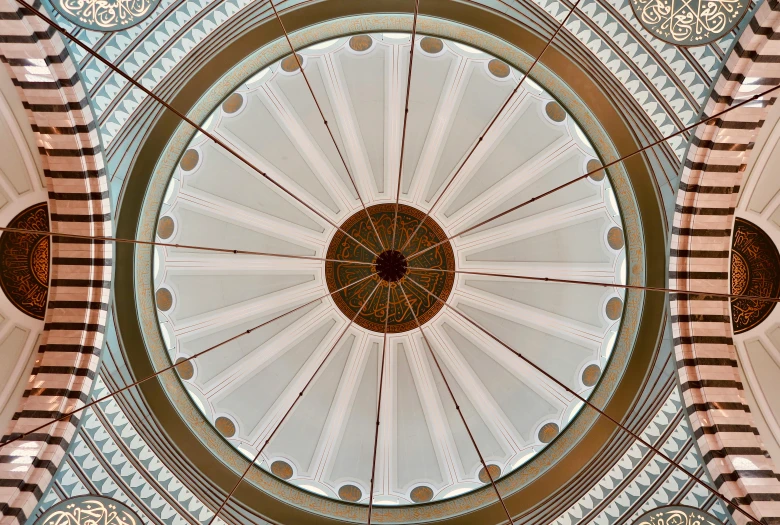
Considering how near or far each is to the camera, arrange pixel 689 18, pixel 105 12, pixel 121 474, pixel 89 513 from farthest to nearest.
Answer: pixel 121 474 → pixel 89 513 → pixel 689 18 → pixel 105 12

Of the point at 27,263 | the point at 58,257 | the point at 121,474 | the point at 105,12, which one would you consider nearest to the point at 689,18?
the point at 105,12

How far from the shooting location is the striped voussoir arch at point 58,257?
6699 mm

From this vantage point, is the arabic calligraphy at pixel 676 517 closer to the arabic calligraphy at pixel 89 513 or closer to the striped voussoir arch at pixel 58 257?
the arabic calligraphy at pixel 89 513

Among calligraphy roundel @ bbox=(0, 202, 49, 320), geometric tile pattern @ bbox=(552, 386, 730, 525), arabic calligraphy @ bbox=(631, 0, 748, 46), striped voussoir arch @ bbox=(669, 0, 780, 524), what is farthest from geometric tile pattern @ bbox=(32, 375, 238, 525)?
arabic calligraphy @ bbox=(631, 0, 748, 46)

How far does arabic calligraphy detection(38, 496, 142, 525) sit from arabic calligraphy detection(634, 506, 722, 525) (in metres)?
5.61

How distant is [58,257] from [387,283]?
4.05 metres

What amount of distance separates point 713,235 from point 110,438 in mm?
7029

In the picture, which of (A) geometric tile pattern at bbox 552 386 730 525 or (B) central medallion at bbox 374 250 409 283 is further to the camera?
(B) central medallion at bbox 374 250 409 283

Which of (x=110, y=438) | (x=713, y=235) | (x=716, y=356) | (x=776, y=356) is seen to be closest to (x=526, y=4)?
(x=713, y=235)

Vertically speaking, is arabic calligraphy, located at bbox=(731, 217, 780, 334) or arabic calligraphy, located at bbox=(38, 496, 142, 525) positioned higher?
arabic calligraphy, located at bbox=(731, 217, 780, 334)

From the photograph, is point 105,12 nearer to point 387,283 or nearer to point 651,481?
point 387,283

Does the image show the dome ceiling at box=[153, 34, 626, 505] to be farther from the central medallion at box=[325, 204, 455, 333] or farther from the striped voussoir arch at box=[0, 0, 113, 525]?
the striped voussoir arch at box=[0, 0, 113, 525]

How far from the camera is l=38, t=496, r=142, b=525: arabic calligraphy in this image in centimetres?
729

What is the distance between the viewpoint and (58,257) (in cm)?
778
